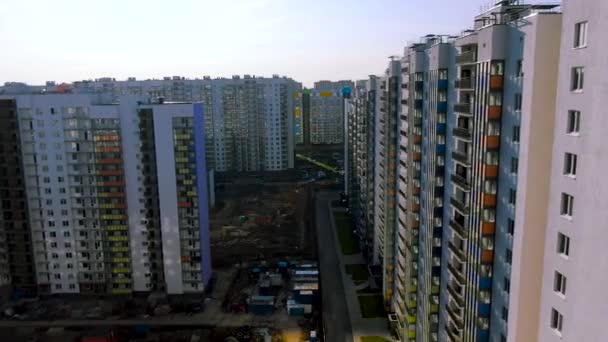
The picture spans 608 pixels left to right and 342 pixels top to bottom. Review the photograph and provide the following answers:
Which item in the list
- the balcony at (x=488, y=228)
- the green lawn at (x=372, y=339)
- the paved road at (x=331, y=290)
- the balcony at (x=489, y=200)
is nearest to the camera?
the balcony at (x=489, y=200)

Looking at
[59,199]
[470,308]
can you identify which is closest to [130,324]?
[59,199]

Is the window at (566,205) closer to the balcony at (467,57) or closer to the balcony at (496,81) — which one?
the balcony at (496,81)

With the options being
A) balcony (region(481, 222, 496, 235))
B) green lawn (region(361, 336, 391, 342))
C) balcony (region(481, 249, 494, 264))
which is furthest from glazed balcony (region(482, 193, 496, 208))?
green lawn (region(361, 336, 391, 342))

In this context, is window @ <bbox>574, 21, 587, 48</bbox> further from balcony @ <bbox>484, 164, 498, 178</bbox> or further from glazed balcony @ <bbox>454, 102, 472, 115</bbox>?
glazed balcony @ <bbox>454, 102, 472, 115</bbox>

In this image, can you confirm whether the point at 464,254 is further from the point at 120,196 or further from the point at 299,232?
the point at 299,232

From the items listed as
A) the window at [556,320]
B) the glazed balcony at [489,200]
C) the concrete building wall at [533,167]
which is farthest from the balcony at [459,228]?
the window at [556,320]

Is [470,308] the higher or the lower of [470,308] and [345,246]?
the higher
